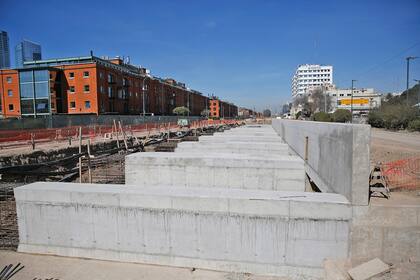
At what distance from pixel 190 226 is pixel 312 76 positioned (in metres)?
169

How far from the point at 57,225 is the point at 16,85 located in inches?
2192

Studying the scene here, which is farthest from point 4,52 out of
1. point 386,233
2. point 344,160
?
point 386,233

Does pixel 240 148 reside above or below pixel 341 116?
below

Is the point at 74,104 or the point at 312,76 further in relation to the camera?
A: the point at 312,76

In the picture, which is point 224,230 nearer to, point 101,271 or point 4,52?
point 101,271

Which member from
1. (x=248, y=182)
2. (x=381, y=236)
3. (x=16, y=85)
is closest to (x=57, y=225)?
(x=248, y=182)

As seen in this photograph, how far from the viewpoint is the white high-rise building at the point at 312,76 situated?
15538cm

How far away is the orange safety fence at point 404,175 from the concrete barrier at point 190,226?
15.8 feet

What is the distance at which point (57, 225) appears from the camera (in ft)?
22.2

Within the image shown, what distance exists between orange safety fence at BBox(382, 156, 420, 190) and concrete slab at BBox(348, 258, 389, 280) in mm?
4386

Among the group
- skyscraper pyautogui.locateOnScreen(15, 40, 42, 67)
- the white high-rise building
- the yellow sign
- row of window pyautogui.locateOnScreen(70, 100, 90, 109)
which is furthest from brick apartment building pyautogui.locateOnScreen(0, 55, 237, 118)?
the white high-rise building

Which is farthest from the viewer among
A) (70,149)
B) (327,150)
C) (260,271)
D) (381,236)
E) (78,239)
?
(70,149)

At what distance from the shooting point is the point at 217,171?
31.1 feet

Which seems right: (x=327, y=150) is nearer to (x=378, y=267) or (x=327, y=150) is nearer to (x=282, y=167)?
(x=282, y=167)
